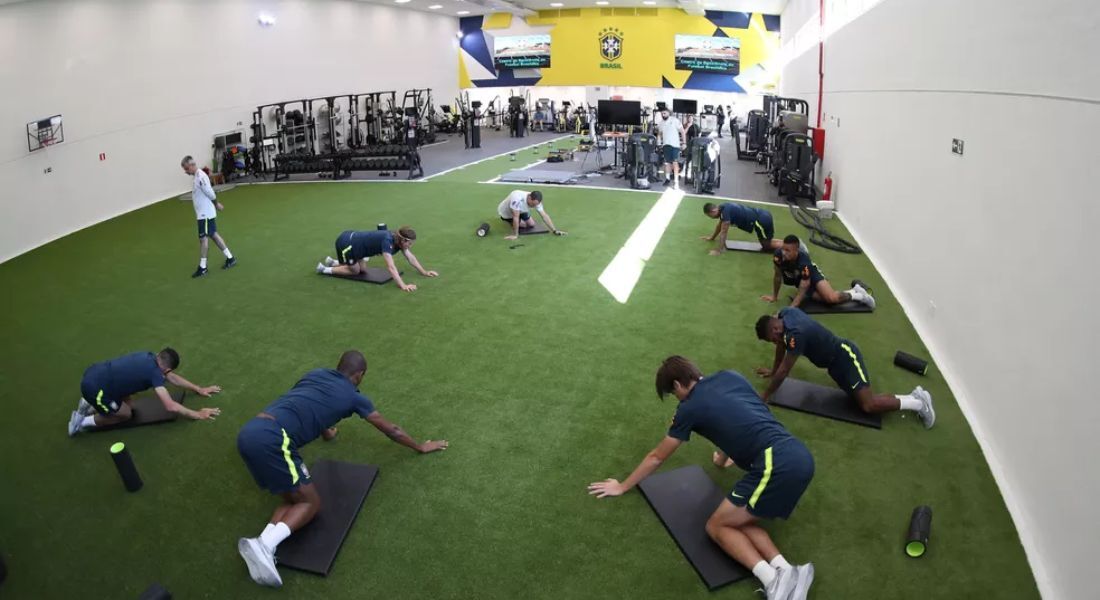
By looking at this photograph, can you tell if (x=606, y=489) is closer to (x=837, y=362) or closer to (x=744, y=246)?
(x=837, y=362)

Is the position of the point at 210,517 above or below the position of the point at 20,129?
below

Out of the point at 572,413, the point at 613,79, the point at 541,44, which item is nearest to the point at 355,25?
the point at 541,44

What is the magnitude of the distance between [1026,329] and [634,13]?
68.6ft

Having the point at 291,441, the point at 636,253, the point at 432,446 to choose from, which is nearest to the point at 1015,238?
the point at 432,446

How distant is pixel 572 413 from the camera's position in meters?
4.52

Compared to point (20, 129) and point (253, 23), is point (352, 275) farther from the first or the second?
point (253, 23)

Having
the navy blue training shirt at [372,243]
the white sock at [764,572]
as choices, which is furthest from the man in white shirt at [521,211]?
the white sock at [764,572]

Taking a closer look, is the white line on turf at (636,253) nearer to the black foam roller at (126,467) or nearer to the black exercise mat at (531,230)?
the black exercise mat at (531,230)

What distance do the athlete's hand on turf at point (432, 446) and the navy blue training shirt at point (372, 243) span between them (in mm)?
3128

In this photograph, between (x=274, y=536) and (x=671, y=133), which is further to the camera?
(x=671, y=133)

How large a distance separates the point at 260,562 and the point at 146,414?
221 centimetres

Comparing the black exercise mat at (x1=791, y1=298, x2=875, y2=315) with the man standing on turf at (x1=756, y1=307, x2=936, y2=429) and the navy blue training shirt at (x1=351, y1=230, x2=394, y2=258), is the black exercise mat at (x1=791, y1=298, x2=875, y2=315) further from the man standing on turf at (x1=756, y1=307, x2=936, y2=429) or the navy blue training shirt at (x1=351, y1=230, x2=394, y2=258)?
the navy blue training shirt at (x1=351, y1=230, x2=394, y2=258)

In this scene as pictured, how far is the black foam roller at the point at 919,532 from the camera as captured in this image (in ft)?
10.4

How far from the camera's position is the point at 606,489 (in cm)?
365
